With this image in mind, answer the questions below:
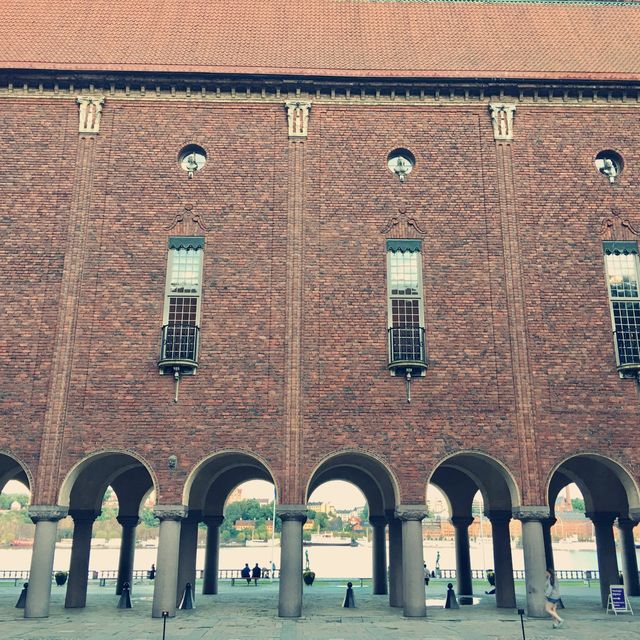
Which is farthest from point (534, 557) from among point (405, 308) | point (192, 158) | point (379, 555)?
point (192, 158)

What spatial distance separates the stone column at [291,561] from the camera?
59.4 ft

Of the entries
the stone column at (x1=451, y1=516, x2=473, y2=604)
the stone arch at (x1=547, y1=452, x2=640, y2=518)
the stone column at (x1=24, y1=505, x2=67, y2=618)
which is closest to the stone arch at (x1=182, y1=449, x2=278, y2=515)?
the stone column at (x1=24, y1=505, x2=67, y2=618)

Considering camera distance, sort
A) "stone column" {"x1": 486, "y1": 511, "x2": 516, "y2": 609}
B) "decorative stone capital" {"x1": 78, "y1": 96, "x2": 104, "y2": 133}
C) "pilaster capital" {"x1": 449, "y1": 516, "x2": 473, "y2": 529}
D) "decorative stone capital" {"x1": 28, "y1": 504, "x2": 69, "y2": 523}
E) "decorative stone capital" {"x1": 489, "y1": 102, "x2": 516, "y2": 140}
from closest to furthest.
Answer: "decorative stone capital" {"x1": 28, "y1": 504, "x2": 69, "y2": 523}, "stone column" {"x1": 486, "y1": 511, "x2": 516, "y2": 609}, "decorative stone capital" {"x1": 78, "y1": 96, "x2": 104, "y2": 133}, "decorative stone capital" {"x1": 489, "y1": 102, "x2": 516, "y2": 140}, "pilaster capital" {"x1": 449, "y1": 516, "x2": 473, "y2": 529}

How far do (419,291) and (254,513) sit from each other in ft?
332

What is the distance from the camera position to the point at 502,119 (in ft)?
73.7

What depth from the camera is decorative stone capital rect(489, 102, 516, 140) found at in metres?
Answer: 22.4

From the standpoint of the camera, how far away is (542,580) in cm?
1838

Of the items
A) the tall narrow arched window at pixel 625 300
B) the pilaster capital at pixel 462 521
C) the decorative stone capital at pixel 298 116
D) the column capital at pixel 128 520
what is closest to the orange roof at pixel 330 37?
the decorative stone capital at pixel 298 116

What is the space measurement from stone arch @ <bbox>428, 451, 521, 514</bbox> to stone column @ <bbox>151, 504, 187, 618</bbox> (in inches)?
284

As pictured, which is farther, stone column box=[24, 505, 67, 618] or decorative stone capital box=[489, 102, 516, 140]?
decorative stone capital box=[489, 102, 516, 140]

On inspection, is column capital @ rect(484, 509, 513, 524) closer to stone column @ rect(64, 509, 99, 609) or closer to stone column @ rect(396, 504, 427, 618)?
stone column @ rect(396, 504, 427, 618)

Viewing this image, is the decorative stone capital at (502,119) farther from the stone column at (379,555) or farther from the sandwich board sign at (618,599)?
the stone column at (379,555)

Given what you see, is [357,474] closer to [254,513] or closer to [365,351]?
[365,351]

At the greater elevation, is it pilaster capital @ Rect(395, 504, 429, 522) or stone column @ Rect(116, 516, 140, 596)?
pilaster capital @ Rect(395, 504, 429, 522)
